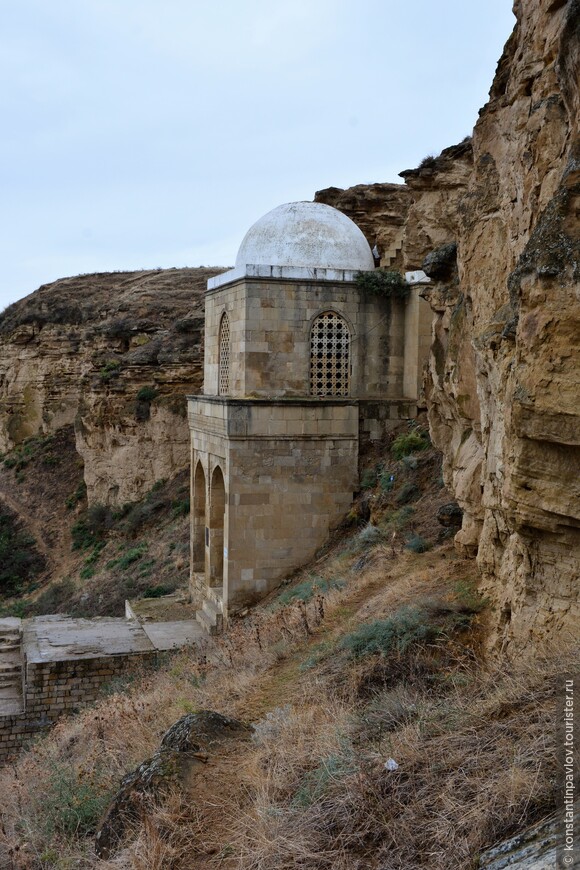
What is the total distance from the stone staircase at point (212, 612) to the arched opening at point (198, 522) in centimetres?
90

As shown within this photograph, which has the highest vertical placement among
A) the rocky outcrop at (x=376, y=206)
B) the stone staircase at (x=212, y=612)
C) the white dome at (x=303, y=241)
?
the rocky outcrop at (x=376, y=206)

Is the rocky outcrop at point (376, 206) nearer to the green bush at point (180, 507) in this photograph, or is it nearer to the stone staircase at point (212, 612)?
the green bush at point (180, 507)

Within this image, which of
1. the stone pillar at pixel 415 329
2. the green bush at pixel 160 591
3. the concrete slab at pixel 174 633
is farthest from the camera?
the green bush at pixel 160 591

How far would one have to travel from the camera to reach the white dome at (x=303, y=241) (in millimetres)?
14266

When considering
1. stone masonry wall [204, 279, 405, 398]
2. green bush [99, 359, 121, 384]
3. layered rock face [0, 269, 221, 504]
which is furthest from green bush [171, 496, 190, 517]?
stone masonry wall [204, 279, 405, 398]

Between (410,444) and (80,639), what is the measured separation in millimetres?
6633

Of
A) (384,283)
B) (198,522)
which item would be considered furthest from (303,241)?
(198,522)

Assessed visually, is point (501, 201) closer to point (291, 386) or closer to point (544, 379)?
point (544, 379)

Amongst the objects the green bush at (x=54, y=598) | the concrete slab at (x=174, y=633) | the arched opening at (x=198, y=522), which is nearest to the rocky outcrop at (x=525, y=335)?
the concrete slab at (x=174, y=633)

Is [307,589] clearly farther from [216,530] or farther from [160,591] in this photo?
[160,591]

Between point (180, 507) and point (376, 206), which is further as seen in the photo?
point (180, 507)

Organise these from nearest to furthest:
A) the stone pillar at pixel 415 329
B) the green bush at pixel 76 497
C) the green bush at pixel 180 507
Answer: the stone pillar at pixel 415 329, the green bush at pixel 180 507, the green bush at pixel 76 497

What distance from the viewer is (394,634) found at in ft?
22.8

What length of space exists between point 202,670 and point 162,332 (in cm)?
1975
